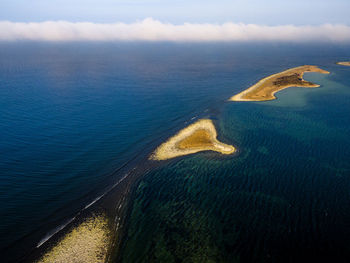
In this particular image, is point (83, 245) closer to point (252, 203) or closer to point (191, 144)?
point (252, 203)

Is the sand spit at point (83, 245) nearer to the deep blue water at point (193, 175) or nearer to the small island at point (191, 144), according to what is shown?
the deep blue water at point (193, 175)

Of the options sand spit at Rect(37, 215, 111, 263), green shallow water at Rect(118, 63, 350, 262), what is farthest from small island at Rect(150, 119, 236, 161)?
sand spit at Rect(37, 215, 111, 263)

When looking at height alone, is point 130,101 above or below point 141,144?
above

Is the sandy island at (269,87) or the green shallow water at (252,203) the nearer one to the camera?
the green shallow water at (252,203)

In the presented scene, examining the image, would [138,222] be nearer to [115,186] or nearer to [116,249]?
[116,249]

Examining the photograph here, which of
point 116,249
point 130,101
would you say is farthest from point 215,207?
point 130,101

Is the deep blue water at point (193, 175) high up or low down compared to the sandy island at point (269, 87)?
down

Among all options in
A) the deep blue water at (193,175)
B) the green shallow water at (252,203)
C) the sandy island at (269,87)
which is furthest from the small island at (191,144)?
the sandy island at (269,87)

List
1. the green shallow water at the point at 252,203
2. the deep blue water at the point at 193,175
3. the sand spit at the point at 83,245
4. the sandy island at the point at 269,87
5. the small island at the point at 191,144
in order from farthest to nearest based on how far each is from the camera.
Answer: the sandy island at the point at 269,87 → the small island at the point at 191,144 → the deep blue water at the point at 193,175 → the green shallow water at the point at 252,203 → the sand spit at the point at 83,245
